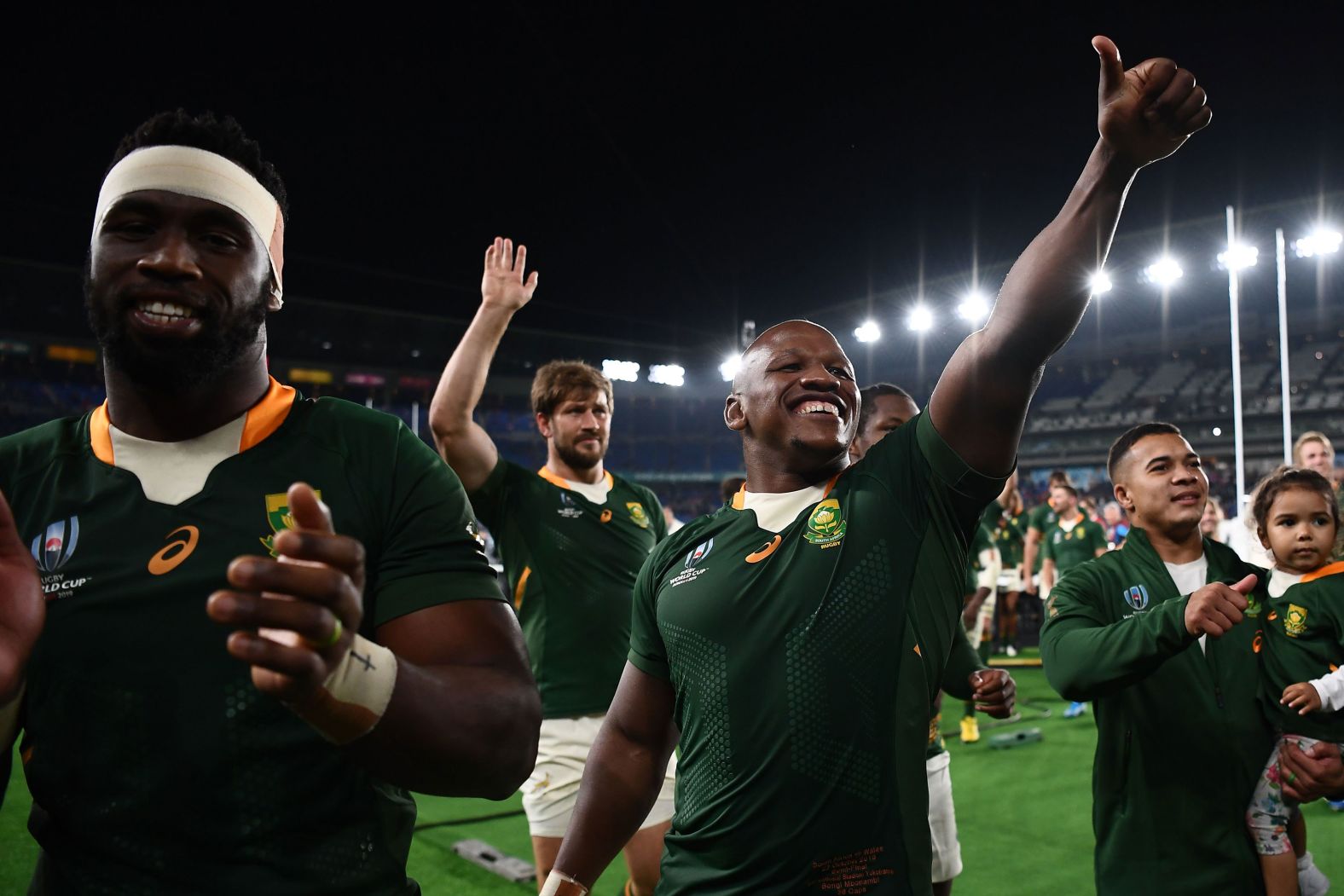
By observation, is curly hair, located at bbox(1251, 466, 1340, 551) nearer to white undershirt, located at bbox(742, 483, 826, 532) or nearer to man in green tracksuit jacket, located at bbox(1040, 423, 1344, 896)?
man in green tracksuit jacket, located at bbox(1040, 423, 1344, 896)

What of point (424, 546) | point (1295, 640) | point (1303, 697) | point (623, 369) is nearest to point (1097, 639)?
point (1303, 697)

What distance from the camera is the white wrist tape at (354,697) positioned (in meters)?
1.08

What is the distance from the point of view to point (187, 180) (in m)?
1.56

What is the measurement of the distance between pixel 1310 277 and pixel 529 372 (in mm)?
29091

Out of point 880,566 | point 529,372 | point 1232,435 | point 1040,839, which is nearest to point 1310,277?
point 1232,435

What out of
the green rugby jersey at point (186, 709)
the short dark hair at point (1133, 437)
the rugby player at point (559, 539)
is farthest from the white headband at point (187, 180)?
the short dark hair at point (1133, 437)

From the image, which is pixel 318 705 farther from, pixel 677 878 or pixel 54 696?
pixel 677 878

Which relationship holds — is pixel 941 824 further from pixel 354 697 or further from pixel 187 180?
pixel 187 180

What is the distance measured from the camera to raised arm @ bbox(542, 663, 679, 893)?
234 cm

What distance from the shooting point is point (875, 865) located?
6.52 ft

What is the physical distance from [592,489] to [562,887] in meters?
2.40

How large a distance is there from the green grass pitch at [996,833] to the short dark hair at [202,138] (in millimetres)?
4042

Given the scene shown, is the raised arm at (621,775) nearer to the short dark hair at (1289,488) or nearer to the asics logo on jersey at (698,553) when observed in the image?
the asics logo on jersey at (698,553)

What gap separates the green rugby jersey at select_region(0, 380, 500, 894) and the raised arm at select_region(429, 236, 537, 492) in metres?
2.01
